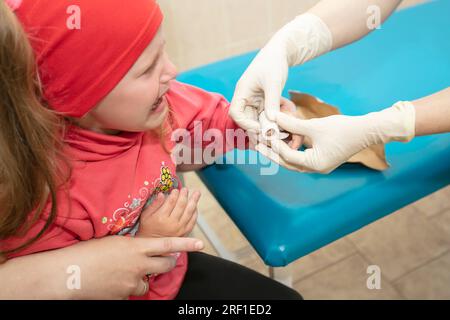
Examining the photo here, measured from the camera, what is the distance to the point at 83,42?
544 mm

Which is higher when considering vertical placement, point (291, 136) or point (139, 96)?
point (139, 96)

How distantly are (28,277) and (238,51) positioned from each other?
1.47m

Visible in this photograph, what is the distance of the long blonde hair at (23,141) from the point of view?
Result: 51cm

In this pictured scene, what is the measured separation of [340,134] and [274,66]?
0.65 ft

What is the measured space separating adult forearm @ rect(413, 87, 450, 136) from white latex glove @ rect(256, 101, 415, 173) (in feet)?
0.05

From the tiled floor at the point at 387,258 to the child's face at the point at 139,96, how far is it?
0.83 metres

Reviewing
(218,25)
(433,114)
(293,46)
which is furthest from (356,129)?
(218,25)

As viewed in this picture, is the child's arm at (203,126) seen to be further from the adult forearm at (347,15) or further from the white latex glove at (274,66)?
the adult forearm at (347,15)

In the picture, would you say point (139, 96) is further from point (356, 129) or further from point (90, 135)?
point (356, 129)

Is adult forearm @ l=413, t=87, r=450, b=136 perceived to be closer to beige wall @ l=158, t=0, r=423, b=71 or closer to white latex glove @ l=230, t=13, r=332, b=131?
white latex glove @ l=230, t=13, r=332, b=131

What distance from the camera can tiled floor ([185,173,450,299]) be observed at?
1396 mm

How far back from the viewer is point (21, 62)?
519 millimetres
